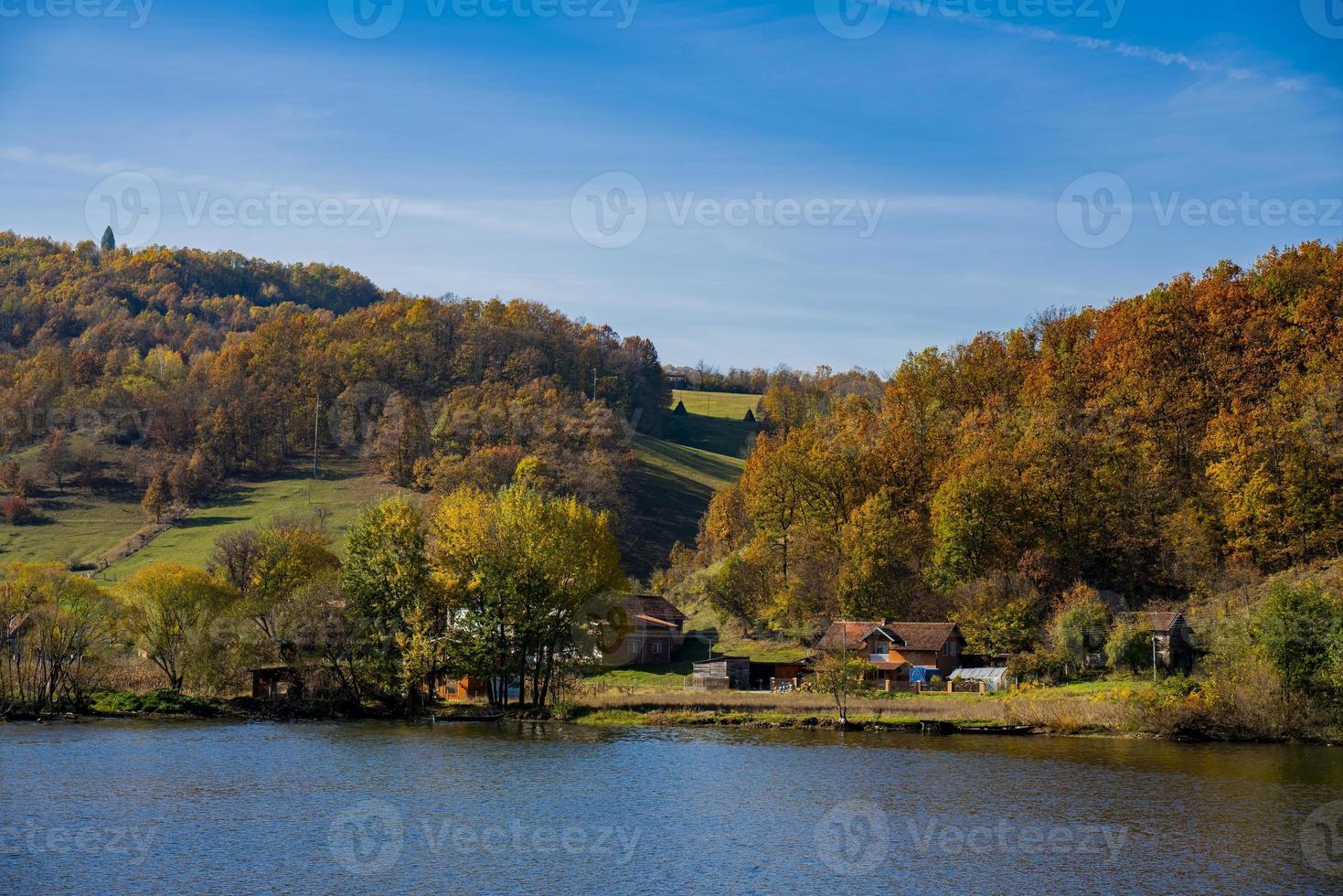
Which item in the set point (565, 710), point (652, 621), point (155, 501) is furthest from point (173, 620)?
point (155, 501)

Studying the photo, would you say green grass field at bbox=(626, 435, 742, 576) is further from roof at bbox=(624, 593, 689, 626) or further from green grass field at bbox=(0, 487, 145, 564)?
green grass field at bbox=(0, 487, 145, 564)

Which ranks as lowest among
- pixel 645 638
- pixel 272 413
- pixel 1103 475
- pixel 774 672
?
pixel 774 672

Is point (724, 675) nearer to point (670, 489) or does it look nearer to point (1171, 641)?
point (1171, 641)

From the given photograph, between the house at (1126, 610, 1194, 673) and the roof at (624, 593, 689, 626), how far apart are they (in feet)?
107

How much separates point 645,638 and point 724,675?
35.5ft

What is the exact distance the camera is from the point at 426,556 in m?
61.9

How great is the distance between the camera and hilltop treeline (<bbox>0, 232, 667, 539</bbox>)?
396 feet

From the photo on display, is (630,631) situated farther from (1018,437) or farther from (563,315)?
(563,315)

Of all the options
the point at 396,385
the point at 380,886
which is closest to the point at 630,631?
the point at 380,886

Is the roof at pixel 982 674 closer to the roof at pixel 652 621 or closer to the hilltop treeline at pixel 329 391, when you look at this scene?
the roof at pixel 652 621

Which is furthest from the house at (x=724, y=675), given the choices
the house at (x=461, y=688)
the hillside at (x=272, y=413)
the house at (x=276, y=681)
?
the hillside at (x=272, y=413)

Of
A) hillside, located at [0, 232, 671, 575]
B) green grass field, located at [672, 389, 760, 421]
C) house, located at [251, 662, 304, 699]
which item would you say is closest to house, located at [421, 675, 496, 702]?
house, located at [251, 662, 304, 699]

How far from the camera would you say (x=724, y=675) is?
223 ft

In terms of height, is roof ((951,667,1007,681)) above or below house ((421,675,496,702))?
above
